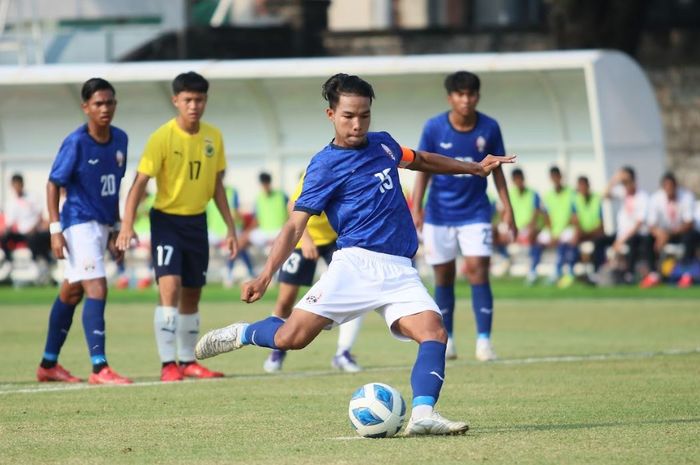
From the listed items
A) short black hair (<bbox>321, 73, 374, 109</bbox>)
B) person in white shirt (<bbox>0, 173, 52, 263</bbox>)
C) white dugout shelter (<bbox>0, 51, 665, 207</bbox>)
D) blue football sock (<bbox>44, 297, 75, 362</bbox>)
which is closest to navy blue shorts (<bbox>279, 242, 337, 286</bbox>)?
blue football sock (<bbox>44, 297, 75, 362</bbox>)

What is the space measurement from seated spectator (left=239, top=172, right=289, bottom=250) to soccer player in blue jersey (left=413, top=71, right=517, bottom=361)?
1289 cm

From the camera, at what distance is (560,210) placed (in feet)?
87.3

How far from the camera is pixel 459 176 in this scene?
1372cm

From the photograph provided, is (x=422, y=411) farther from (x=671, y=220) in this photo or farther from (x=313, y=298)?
(x=671, y=220)

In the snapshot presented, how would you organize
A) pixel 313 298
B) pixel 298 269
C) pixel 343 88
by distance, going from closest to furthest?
1. pixel 343 88
2. pixel 313 298
3. pixel 298 269

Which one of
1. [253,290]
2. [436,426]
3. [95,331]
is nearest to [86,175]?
[95,331]

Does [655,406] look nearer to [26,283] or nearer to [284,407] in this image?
[284,407]

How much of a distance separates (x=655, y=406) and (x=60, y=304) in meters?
4.91

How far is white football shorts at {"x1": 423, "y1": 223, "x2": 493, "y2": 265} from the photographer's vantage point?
543 inches

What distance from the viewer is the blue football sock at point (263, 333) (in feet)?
29.6

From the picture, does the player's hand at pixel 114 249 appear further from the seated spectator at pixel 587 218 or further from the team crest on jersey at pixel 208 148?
the seated spectator at pixel 587 218

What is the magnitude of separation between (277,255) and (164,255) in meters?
3.66

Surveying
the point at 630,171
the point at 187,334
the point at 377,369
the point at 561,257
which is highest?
the point at 630,171

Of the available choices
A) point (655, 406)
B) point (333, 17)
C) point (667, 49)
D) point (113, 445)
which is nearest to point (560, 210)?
point (667, 49)
